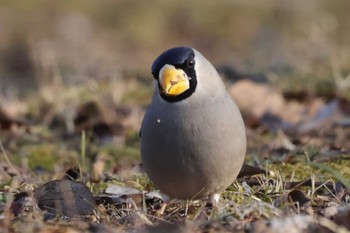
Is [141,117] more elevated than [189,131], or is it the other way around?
[189,131]

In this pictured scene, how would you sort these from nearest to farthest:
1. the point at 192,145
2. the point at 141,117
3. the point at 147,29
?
the point at 192,145 < the point at 141,117 < the point at 147,29

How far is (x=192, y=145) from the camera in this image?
3746 millimetres

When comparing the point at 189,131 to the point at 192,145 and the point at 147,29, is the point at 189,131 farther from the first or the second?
the point at 147,29

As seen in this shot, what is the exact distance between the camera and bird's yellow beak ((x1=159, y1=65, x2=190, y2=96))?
12.4ft

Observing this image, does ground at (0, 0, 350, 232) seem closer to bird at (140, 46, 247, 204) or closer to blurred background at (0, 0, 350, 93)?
blurred background at (0, 0, 350, 93)

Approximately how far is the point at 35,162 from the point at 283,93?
2541 millimetres

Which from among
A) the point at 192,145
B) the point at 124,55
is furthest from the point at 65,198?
the point at 124,55

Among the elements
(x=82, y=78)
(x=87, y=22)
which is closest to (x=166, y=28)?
(x=87, y=22)

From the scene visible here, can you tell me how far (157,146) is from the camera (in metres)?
3.79

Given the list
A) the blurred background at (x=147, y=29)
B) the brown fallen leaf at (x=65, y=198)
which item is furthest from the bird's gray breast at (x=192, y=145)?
the blurred background at (x=147, y=29)

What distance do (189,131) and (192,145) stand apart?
0.20 ft

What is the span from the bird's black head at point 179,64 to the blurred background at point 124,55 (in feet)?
6.97

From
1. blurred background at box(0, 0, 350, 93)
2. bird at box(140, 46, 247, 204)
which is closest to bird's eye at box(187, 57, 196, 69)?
bird at box(140, 46, 247, 204)

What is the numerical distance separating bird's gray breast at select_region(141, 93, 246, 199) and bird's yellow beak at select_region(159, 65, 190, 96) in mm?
63
